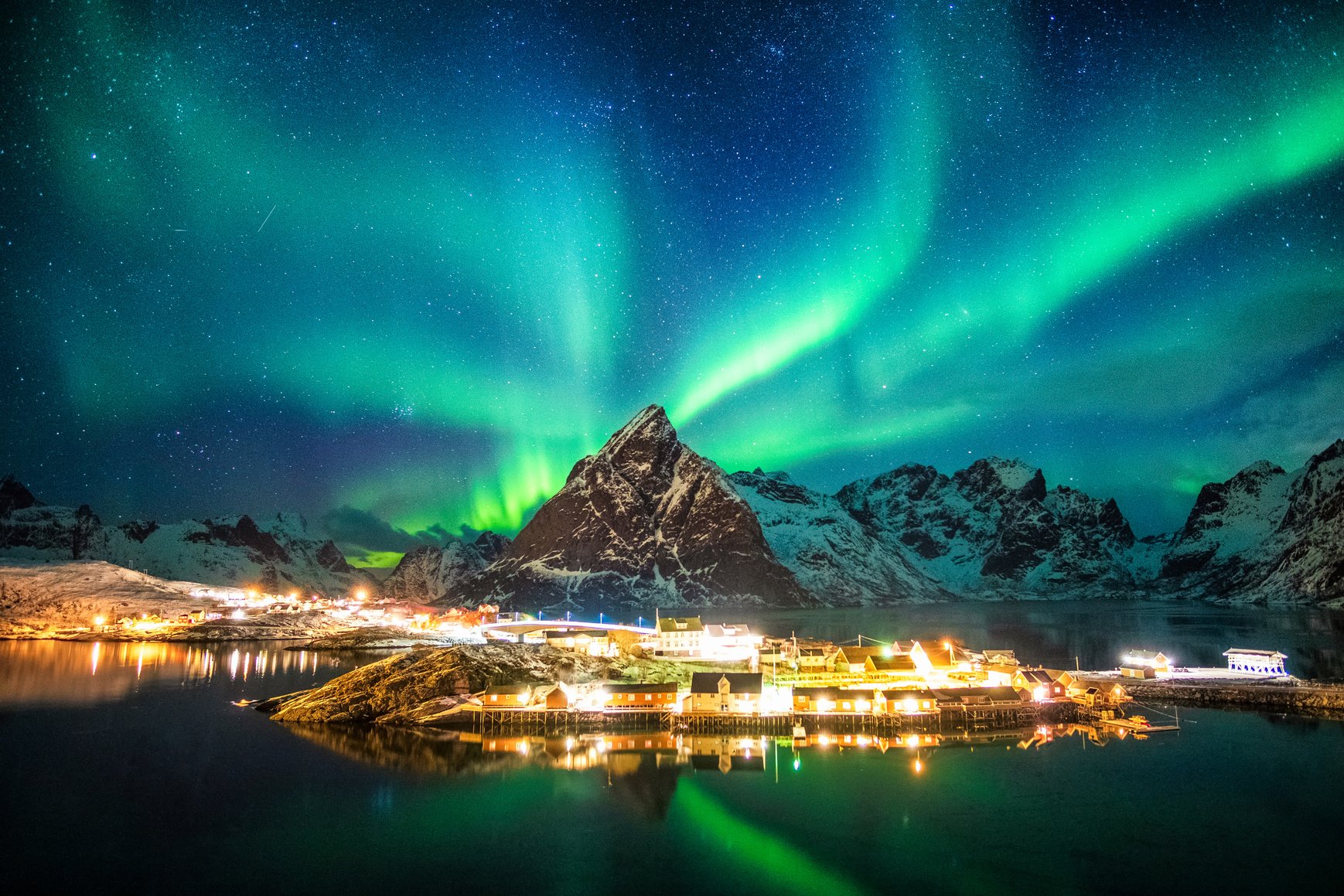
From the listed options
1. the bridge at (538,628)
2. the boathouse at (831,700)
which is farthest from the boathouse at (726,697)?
the bridge at (538,628)

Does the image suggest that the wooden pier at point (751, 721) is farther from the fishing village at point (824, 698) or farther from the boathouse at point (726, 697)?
the boathouse at point (726, 697)

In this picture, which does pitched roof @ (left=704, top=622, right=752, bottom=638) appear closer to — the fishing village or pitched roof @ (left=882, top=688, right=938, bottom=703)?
the fishing village

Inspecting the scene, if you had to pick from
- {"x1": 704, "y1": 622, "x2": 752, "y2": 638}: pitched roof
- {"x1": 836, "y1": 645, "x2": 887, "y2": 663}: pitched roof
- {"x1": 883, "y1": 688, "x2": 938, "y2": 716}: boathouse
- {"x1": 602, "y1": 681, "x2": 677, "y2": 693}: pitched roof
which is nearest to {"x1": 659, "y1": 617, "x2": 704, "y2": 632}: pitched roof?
{"x1": 704, "y1": 622, "x2": 752, "y2": 638}: pitched roof

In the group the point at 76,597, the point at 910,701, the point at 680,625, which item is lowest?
the point at 910,701

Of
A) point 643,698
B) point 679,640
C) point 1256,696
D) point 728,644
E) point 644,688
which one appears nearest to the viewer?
point 643,698

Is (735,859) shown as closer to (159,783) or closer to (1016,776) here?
(1016,776)

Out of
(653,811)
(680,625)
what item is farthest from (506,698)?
(680,625)

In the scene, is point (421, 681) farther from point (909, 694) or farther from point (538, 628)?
point (538, 628)

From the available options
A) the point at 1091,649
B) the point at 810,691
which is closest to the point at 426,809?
the point at 810,691
